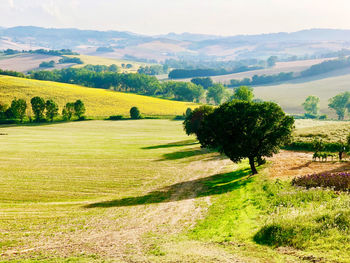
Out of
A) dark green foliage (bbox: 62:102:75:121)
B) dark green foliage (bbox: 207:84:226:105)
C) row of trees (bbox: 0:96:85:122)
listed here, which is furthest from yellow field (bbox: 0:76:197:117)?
dark green foliage (bbox: 207:84:226:105)

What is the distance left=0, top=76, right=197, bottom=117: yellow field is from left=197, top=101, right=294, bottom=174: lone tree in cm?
8934

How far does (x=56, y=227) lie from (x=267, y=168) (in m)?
28.3

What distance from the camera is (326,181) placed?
32250 mm

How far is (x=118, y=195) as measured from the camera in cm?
3791

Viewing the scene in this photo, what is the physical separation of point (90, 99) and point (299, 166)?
11580 centimetres

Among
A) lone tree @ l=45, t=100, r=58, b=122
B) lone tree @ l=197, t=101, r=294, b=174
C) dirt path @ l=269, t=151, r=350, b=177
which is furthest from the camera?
lone tree @ l=45, t=100, r=58, b=122

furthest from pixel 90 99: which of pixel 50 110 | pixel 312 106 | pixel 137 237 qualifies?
pixel 137 237

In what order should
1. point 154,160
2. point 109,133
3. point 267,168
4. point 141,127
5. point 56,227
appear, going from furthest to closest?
point 141,127, point 109,133, point 154,160, point 267,168, point 56,227

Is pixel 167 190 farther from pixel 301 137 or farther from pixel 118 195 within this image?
pixel 301 137

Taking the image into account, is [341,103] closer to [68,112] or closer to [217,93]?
[217,93]

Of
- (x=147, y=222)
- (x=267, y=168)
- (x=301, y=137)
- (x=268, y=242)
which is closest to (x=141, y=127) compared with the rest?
(x=301, y=137)

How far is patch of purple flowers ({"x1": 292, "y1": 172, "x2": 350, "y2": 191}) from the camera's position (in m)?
30.8

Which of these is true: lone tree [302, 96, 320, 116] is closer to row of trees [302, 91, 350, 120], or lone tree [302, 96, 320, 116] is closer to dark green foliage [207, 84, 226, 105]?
row of trees [302, 91, 350, 120]

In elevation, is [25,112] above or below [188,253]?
above
